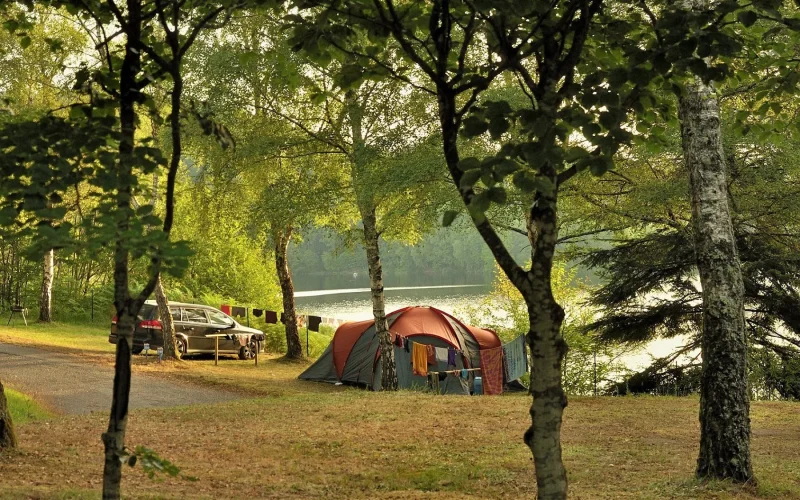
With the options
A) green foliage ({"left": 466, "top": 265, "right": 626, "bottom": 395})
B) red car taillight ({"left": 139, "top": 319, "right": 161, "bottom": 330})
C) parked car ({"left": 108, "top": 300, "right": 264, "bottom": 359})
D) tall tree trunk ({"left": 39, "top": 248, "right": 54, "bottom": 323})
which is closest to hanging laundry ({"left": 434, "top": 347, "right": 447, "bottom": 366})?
green foliage ({"left": 466, "top": 265, "right": 626, "bottom": 395})

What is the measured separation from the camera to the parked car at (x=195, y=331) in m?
20.5

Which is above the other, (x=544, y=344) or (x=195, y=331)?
(x=544, y=344)

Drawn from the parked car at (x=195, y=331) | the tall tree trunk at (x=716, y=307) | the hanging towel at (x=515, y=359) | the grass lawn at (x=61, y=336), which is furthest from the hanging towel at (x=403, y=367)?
the tall tree trunk at (x=716, y=307)

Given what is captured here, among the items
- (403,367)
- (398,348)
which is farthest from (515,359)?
(398,348)

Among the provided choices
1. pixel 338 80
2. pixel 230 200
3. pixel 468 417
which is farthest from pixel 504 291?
pixel 338 80

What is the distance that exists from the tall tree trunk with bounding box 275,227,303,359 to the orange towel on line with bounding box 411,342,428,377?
5.47m

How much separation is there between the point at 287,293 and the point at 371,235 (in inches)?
268

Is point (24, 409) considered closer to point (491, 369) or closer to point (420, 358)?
point (420, 358)

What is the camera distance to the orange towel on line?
17.7 m

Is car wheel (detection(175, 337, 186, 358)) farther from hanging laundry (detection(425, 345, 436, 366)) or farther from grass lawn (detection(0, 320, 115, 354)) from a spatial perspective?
hanging laundry (detection(425, 345, 436, 366))

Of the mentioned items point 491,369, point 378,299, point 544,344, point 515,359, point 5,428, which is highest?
point 378,299

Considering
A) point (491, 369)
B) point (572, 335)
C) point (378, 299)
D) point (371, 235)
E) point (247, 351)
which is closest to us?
point (371, 235)

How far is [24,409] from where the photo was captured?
473 inches

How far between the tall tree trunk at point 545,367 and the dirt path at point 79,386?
10074mm
